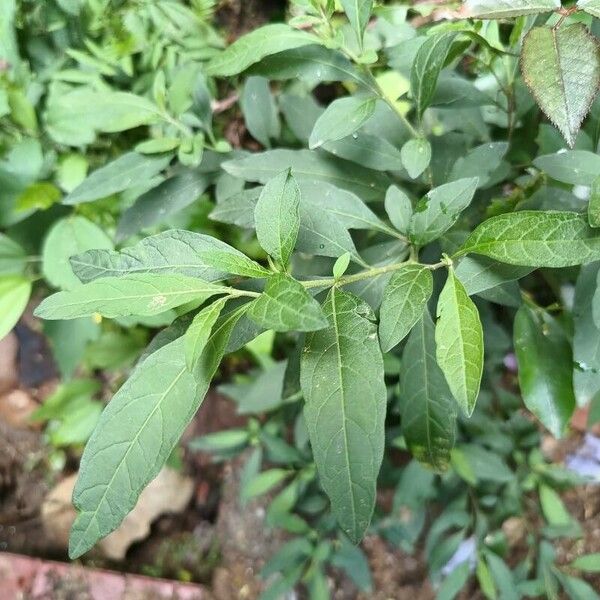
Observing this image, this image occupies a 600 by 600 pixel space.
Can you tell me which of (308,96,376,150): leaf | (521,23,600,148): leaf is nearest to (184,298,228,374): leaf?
(308,96,376,150): leaf

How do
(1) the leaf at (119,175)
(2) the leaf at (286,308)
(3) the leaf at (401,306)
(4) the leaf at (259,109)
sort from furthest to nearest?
(4) the leaf at (259,109) → (1) the leaf at (119,175) → (3) the leaf at (401,306) → (2) the leaf at (286,308)

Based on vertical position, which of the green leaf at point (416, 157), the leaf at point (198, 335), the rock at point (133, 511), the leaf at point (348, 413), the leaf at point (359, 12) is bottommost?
the rock at point (133, 511)

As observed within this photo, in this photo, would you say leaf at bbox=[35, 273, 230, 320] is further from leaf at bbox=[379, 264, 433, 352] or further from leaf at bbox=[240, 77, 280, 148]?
leaf at bbox=[240, 77, 280, 148]

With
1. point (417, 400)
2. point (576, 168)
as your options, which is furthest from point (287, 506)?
point (576, 168)

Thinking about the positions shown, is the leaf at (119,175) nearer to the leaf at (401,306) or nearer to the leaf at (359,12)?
the leaf at (359,12)

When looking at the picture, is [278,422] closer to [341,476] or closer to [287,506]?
[287,506]

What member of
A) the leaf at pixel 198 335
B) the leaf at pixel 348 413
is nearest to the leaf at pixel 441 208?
the leaf at pixel 348 413
